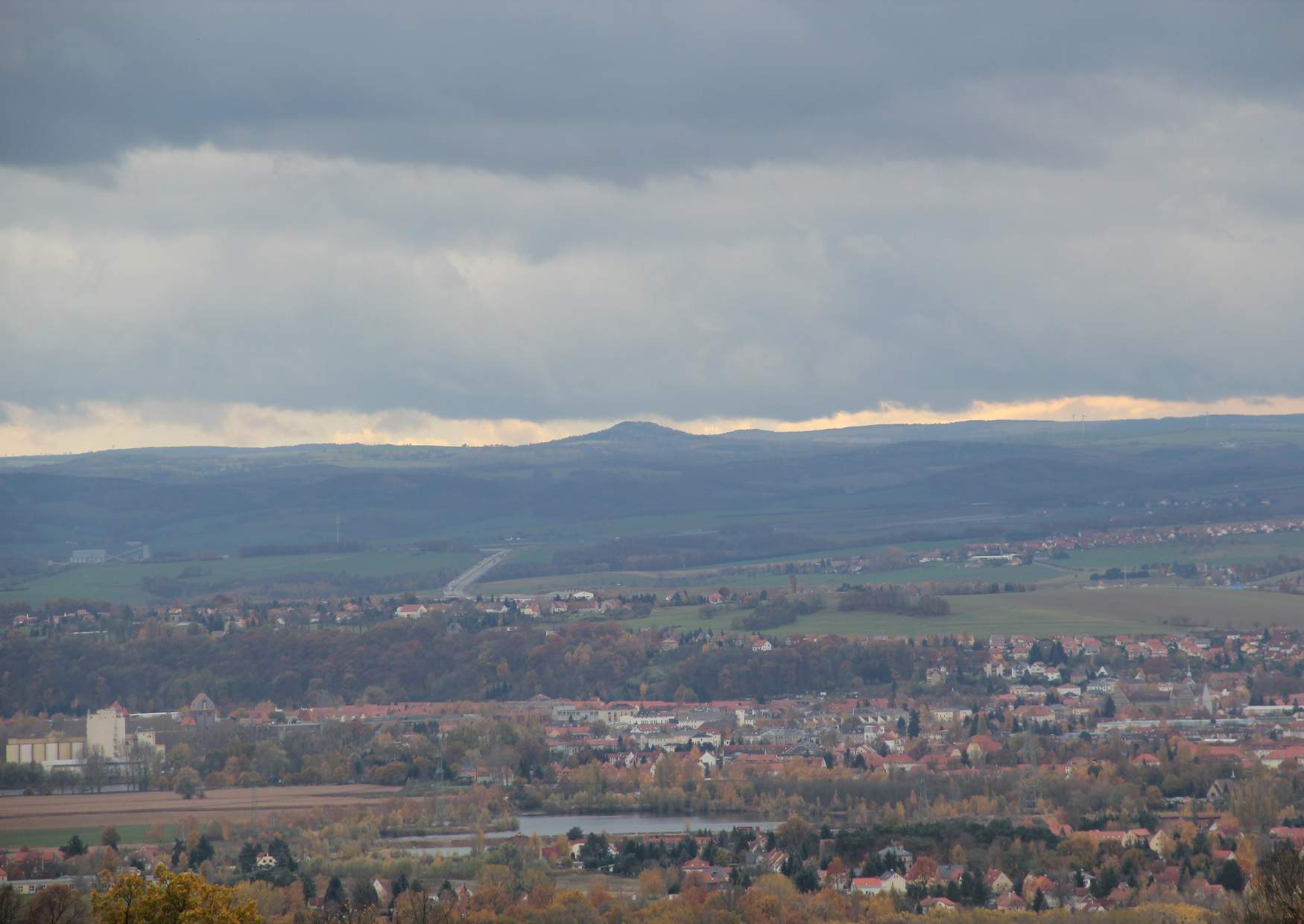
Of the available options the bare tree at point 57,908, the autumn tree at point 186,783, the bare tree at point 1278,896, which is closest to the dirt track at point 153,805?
the autumn tree at point 186,783

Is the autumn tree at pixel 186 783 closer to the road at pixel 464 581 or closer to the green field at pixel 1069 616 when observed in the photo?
the green field at pixel 1069 616

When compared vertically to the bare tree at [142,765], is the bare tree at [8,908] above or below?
above

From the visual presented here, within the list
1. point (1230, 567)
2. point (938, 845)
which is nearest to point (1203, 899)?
point (938, 845)

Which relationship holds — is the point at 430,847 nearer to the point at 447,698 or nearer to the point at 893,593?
the point at 447,698

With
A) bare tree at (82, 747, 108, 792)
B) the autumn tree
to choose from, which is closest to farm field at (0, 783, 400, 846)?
the autumn tree

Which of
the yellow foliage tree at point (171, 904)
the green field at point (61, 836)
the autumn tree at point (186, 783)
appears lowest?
the autumn tree at point (186, 783)

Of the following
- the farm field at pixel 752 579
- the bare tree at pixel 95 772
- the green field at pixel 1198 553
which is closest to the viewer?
the bare tree at pixel 95 772

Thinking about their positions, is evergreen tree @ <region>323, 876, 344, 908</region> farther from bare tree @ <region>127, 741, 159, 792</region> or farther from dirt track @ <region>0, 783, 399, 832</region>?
bare tree @ <region>127, 741, 159, 792</region>

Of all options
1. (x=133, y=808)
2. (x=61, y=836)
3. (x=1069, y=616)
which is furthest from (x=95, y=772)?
(x=1069, y=616)
